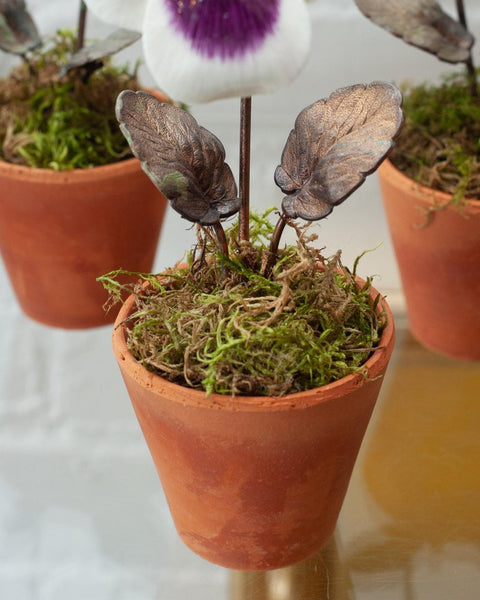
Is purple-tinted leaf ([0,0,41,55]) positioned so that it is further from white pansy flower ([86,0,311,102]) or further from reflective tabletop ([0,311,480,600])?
white pansy flower ([86,0,311,102])

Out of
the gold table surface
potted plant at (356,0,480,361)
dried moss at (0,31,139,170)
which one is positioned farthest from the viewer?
dried moss at (0,31,139,170)

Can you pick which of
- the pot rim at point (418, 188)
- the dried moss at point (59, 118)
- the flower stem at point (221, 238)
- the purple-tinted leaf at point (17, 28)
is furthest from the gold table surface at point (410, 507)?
the purple-tinted leaf at point (17, 28)

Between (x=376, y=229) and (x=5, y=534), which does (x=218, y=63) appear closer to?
(x=5, y=534)

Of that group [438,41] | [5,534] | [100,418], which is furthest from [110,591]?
[438,41]

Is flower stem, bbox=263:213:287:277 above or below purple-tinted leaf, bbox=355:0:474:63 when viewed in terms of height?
below

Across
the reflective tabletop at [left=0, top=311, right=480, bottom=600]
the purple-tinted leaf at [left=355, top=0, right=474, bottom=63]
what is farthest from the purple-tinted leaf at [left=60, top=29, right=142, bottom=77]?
the reflective tabletop at [left=0, top=311, right=480, bottom=600]

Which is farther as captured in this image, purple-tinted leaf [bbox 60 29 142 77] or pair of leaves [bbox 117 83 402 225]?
purple-tinted leaf [bbox 60 29 142 77]

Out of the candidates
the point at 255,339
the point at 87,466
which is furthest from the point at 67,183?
the point at 255,339
